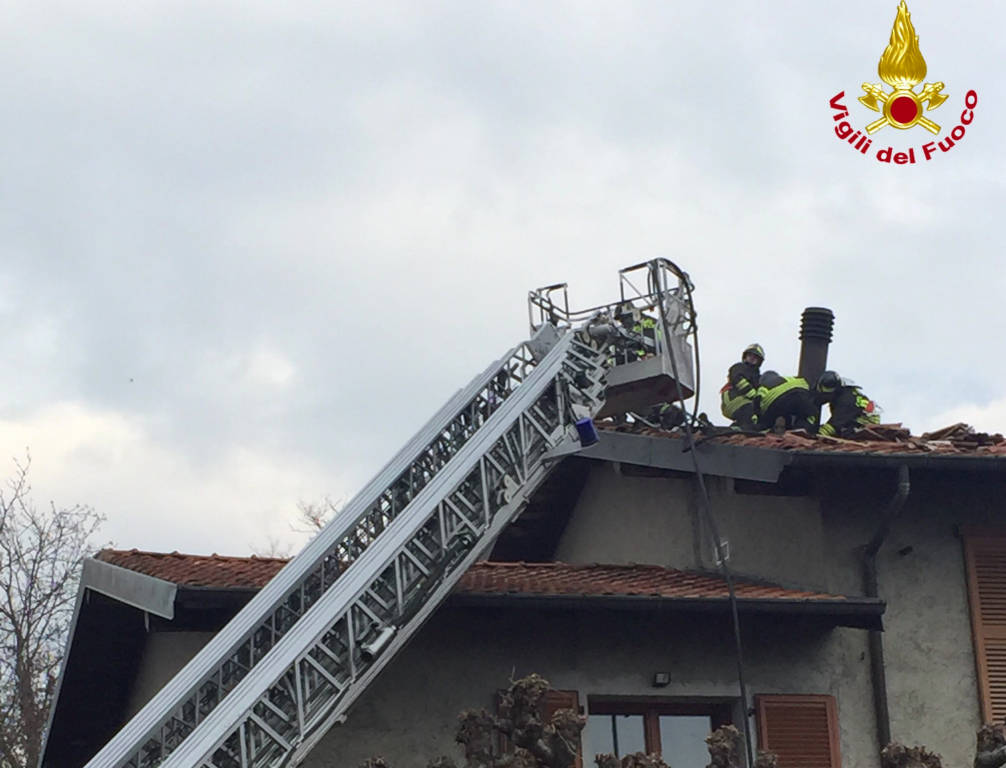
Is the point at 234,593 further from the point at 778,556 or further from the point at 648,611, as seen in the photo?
the point at 778,556

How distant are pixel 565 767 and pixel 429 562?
2167 mm

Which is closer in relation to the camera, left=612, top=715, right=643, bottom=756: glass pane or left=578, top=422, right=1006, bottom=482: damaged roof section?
left=612, top=715, right=643, bottom=756: glass pane

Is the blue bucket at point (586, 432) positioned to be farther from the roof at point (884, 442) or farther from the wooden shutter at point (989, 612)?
the wooden shutter at point (989, 612)

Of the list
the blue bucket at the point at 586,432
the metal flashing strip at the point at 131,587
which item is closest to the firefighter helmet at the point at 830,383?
the blue bucket at the point at 586,432

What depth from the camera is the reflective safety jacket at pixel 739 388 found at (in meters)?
16.8

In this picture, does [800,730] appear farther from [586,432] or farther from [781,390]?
[781,390]

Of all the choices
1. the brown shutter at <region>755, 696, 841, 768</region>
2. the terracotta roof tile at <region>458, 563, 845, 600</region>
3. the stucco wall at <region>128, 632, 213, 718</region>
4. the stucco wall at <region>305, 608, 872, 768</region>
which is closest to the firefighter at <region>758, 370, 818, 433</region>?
the terracotta roof tile at <region>458, 563, 845, 600</region>

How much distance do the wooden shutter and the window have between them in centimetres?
215

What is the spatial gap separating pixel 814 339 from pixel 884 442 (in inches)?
A: 201

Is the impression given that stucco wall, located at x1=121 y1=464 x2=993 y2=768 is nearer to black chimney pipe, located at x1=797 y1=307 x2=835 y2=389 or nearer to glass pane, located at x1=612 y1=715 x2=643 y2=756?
glass pane, located at x1=612 y1=715 x2=643 y2=756

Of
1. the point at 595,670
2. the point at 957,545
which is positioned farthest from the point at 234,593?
the point at 957,545

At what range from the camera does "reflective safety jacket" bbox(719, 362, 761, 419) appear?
16828mm

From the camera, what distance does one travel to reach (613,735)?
13195 mm

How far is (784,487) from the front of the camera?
14.2 meters
